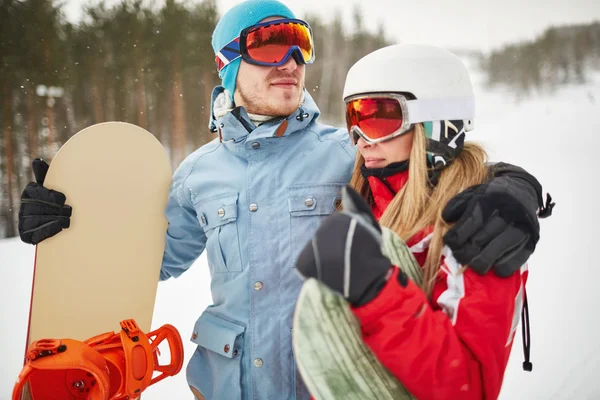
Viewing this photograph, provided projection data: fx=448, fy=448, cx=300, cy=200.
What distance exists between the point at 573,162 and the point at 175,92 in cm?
1002

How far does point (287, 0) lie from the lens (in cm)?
1309

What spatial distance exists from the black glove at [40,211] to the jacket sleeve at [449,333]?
1.78 m

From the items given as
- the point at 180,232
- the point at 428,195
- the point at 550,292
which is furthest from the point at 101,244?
the point at 550,292

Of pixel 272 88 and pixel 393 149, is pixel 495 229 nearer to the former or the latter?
pixel 393 149

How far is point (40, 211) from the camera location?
2.19m

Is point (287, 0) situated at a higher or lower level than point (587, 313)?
higher

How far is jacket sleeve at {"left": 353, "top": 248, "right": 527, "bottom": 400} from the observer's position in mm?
1053

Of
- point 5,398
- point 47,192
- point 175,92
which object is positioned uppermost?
point 175,92

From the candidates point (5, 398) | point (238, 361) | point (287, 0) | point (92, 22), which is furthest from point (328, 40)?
point (238, 361)

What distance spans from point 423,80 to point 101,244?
1.84m

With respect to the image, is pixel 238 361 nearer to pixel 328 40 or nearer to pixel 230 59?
pixel 230 59

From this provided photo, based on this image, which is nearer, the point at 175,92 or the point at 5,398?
the point at 5,398

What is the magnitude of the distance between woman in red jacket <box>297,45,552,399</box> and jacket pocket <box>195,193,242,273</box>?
0.63 meters

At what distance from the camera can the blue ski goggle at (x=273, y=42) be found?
6.59ft
